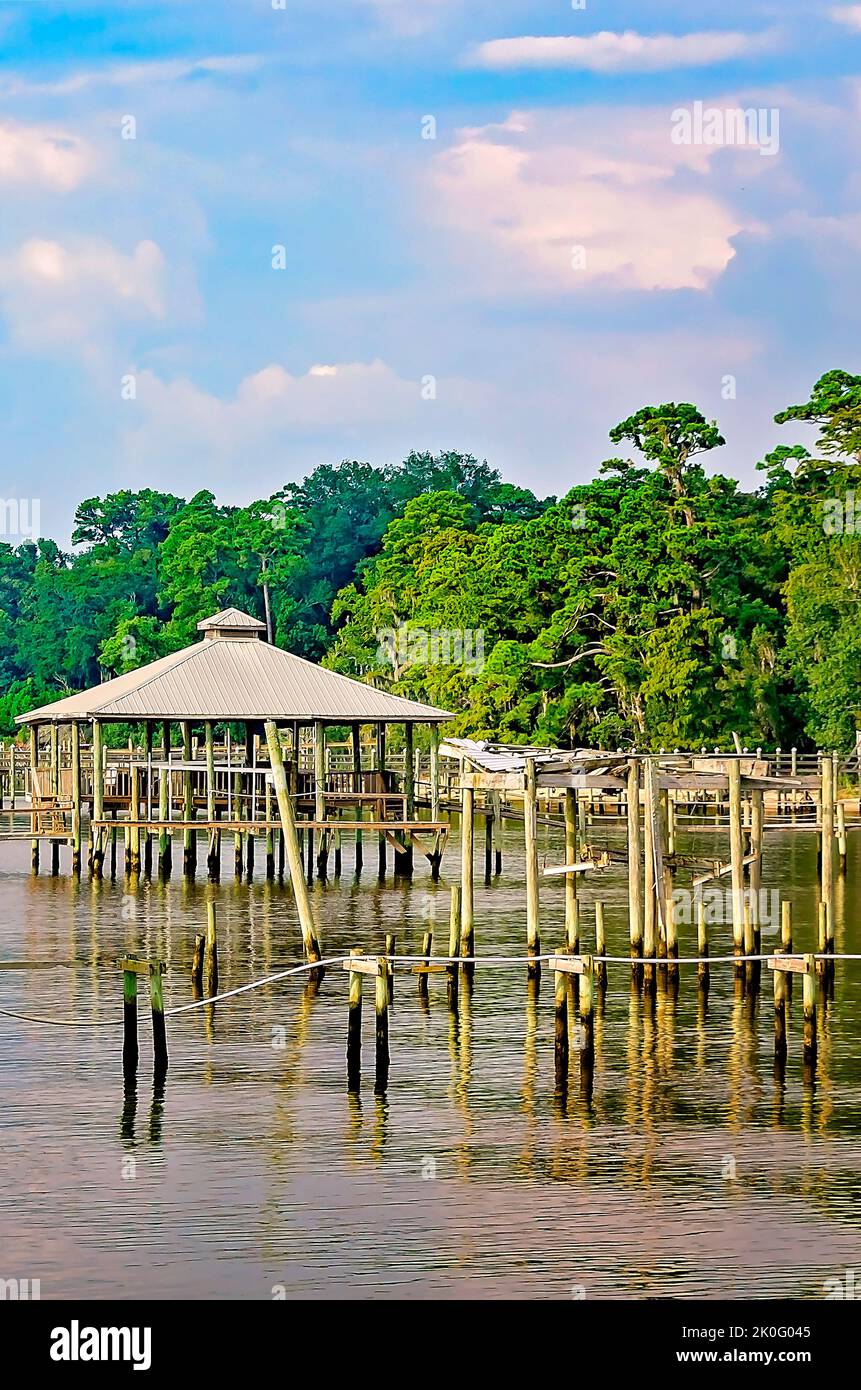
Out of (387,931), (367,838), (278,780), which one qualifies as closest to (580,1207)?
(278,780)

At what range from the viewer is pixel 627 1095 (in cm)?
2161

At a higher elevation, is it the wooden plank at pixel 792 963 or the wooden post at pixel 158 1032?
the wooden plank at pixel 792 963

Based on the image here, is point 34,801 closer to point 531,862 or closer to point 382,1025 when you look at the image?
point 531,862

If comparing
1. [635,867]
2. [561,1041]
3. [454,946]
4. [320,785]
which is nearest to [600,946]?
[635,867]

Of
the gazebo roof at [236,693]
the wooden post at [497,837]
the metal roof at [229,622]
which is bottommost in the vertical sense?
the wooden post at [497,837]

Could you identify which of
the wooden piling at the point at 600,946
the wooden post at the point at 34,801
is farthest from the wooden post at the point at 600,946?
the wooden post at the point at 34,801

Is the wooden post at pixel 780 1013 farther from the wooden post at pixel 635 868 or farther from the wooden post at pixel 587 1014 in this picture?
the wooden post at pixel 635 868

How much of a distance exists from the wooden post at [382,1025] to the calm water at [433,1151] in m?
0.41

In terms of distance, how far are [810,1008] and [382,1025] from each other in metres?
4.33

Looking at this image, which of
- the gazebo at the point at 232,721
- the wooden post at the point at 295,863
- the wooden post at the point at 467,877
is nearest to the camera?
the wooden post at the point at 295,863

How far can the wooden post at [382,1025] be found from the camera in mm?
20297

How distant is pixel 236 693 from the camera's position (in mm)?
48156
